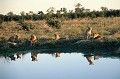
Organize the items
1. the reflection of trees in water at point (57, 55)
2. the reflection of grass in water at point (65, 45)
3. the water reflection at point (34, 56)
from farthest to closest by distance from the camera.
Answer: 1. the reflection of grass in water at point (65, 45)
2. the water reflection at point (34, 56)
3. the reflection of trees in water at point (57, 55)

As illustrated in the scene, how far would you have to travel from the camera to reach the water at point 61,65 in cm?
1634

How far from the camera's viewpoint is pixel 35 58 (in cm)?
2197

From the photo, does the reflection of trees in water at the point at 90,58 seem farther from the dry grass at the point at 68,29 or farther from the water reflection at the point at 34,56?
the dry grass at the point at 68,29

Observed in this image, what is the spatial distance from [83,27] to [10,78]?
1551cm

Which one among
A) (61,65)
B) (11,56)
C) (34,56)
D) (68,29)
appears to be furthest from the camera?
(68,29)

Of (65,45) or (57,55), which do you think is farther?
(65,45)

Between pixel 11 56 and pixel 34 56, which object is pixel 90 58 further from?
pixel 11 56

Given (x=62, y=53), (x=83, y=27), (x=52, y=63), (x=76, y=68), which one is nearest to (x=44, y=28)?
(x=83, y=27)

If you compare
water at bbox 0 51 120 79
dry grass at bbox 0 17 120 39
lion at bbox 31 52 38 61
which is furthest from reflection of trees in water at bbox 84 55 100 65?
dry grass at bbox 0 17 120 39

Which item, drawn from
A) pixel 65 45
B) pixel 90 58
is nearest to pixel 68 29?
pixel 65 45

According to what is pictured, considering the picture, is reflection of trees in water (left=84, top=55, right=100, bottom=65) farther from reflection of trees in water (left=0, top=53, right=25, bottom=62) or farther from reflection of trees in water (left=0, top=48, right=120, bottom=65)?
reflection of trees in water (left=0, top=53, right=25, bottom=62)

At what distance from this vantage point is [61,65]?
754 inches

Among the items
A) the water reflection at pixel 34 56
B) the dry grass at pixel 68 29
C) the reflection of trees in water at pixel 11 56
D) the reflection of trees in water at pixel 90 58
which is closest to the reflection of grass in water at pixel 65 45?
the reflection of trees in water at pixel 11 56

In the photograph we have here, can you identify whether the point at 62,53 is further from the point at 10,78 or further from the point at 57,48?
the point at 10,78
